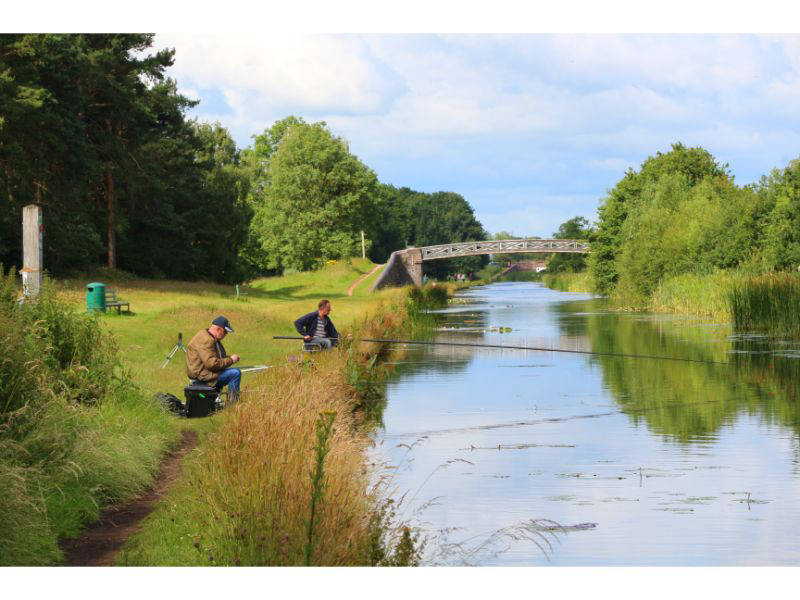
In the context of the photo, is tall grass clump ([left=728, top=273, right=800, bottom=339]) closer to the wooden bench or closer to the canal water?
the canal water

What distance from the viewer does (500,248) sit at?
4031 inches

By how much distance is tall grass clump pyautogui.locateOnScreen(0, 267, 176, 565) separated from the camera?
8414 mm

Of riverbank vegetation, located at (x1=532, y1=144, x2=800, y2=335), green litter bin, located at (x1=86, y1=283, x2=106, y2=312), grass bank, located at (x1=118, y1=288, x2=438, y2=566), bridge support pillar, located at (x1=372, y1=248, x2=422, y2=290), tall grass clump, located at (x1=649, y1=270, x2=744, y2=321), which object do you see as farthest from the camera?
bridge support pillar, located at (x1=372, y1=248, x2=422, y2=290)

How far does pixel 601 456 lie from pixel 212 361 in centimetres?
537

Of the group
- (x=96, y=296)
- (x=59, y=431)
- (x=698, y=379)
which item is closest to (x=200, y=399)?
(x=59, y=431)

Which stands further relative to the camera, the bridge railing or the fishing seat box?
the bridge railing

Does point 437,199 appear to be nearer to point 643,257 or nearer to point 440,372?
point 643,257

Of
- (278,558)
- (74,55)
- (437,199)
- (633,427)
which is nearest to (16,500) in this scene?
(278,558)

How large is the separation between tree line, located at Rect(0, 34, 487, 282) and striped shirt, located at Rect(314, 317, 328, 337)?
66.3 feet

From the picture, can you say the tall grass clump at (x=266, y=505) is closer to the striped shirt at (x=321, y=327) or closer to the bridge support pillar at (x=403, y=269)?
the striped shirt at (x=321, y=327)

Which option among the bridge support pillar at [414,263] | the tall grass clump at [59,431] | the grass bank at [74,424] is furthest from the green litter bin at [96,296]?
the bridge support pillar at [414,263]

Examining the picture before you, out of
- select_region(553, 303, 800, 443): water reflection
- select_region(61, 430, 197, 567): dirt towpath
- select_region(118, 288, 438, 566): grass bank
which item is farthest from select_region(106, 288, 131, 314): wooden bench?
select_region(118, 288, 438, 566): grass bank

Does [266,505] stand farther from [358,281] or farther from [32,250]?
[358,281]

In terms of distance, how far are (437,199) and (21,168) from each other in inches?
4578
